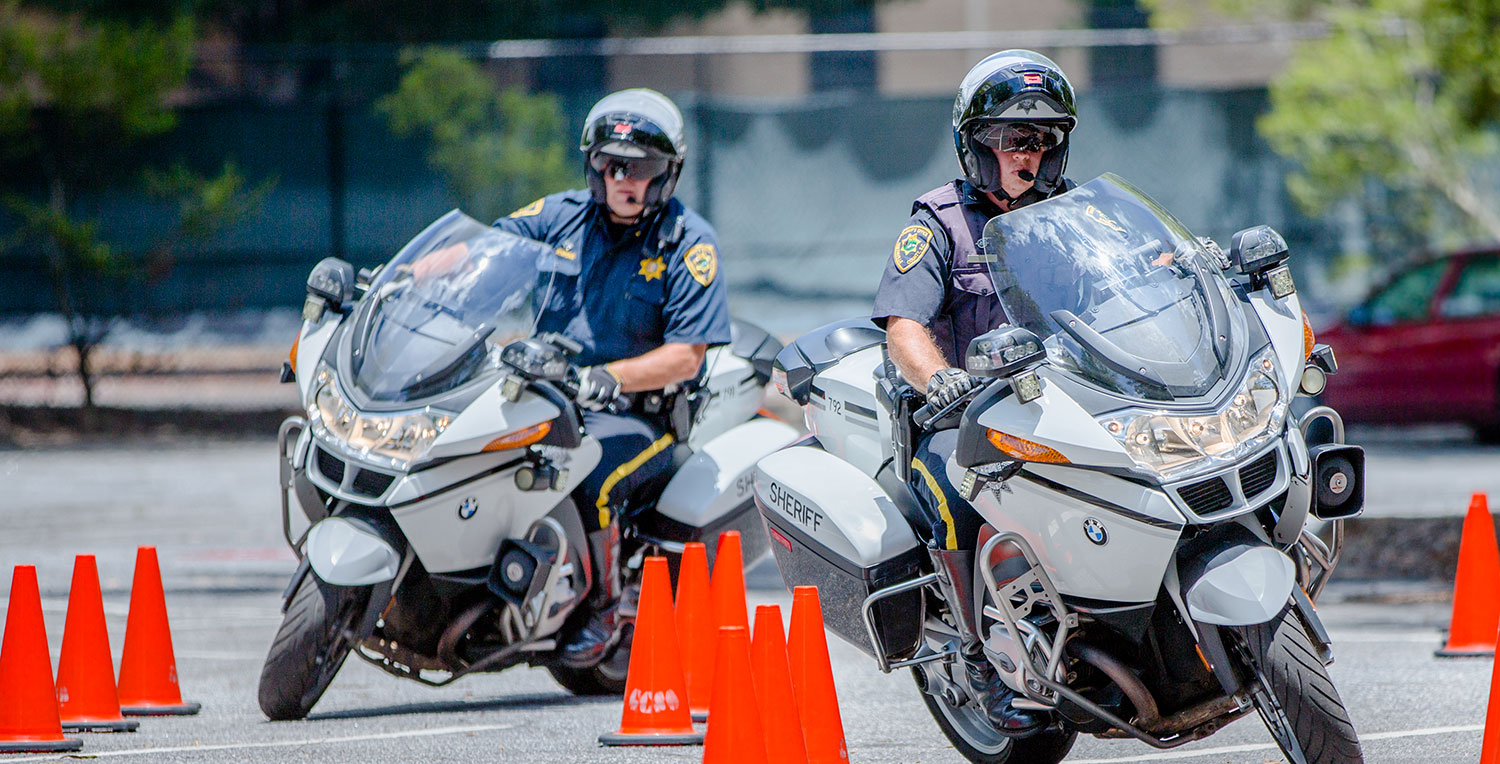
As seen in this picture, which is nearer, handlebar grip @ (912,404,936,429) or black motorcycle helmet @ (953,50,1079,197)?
handlebar grip @ (912,404,936,429)

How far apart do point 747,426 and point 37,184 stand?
40.0 feet

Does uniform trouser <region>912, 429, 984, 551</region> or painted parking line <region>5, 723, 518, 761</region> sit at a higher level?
uniform trouser <region>912, 429, 984, 551</region>

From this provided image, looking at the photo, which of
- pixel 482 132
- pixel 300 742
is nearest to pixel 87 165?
pixel 482 132

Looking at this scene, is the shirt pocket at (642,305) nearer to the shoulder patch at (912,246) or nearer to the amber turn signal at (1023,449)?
the shoulder patch at (912,246)

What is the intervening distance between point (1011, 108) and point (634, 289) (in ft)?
6.69

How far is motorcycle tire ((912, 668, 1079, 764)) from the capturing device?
5020 mm

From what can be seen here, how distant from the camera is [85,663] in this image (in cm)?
583

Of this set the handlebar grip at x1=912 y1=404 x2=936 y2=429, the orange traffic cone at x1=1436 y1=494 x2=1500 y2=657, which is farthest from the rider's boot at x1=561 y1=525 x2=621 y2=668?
the orange traffic cone at x1=1436 y1=494 x2=1500 y2=657

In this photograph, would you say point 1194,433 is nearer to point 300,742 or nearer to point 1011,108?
point 1011,108

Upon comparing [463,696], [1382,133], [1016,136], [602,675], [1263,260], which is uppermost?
[1016,136]

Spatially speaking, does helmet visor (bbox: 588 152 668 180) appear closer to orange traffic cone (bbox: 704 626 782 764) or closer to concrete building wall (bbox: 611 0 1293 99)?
orange traffic cone (bbox: 704 626 782 764)

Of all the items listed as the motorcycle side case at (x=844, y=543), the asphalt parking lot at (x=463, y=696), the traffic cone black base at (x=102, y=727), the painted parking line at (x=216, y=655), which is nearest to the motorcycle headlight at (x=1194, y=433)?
the motorcycle side case at (x=844, y=543)

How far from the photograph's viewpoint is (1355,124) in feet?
55.1

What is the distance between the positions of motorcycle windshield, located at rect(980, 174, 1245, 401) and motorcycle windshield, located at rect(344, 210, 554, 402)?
1914 mm
